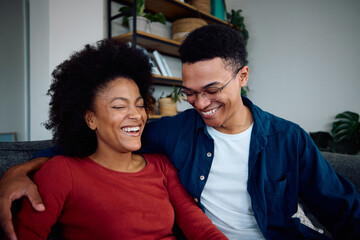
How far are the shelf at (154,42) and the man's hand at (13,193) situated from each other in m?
1.74

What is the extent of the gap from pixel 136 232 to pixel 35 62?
6.09 feet

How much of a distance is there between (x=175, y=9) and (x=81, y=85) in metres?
2.27

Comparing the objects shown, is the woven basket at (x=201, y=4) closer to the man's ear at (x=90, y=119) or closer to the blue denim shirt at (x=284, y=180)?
the blue denim shirt at (x=284, y=180)

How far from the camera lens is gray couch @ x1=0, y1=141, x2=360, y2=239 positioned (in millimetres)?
1067

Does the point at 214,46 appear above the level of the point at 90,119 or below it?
above

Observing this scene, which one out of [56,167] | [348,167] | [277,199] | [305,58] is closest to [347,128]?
[305,58]

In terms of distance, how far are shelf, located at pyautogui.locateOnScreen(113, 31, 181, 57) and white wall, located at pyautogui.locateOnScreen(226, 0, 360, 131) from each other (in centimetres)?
140

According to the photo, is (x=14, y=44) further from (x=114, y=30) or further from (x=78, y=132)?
(x=78, y=132)

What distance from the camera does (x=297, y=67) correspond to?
3387 mm

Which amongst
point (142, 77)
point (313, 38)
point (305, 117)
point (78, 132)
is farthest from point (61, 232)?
point (313, 38)

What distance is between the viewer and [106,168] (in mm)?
1014

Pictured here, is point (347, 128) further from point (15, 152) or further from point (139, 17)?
point (15, 152)

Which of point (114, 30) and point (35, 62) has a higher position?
point (114, 30)

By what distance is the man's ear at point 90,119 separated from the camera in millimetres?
1062
